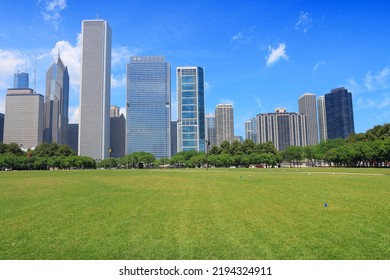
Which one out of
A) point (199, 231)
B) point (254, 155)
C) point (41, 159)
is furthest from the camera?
point (41, 159)

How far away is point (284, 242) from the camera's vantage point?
26.6ft

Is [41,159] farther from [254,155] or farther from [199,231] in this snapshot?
[199,231]

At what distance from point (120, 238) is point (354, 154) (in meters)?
94.6

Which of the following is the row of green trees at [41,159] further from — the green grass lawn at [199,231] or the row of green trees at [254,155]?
the green grass lawn at [199,231]

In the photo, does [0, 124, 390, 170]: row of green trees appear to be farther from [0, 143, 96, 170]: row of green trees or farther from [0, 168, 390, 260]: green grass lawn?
[0, 168, 390, 260]: green grass lawn

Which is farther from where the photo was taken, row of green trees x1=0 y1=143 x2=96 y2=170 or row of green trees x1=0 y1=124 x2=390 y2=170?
row of green trees x1=0 y1=143 x2=96 y2=170

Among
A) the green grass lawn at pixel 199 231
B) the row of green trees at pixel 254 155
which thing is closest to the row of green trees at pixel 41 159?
the row of green trees at pixel 254 155

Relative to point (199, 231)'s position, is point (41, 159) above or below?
above

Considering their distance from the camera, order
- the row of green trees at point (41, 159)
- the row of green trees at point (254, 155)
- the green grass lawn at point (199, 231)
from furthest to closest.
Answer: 1. the row of green trees at point (41, 159)
2. the row of green trees at point (254, 155)
3. the green grass lawn at point (199, 231)

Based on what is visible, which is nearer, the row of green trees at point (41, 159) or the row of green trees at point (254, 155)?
the row of green trees at point (254, 155)

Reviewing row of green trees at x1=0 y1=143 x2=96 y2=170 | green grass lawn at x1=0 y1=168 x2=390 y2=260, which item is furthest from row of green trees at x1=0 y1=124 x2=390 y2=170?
green grass lawn at x1=0 y1=168 x2=390 y2=260

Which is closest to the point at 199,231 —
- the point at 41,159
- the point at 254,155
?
the point at 254,155
